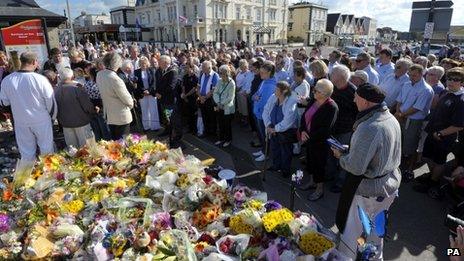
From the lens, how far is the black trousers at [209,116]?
25.3 feet

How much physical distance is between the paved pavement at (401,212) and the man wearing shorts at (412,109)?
1.88 feet

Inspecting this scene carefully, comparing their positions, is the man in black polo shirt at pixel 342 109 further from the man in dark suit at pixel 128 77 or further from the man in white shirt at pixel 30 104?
the man in dark suit at pixel 128 77

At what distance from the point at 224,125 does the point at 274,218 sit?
4.88m

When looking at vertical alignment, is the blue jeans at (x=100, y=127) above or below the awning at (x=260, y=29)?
below

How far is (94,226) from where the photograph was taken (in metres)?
2.70

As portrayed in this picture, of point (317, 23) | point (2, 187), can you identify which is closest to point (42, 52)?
point (2, 187)

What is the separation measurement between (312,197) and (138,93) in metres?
5.61

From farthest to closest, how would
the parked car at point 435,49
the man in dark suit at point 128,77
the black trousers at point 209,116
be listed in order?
the parked car at point 435,49, the black trousers at point 209,116, the man in dark suit at point 128,77

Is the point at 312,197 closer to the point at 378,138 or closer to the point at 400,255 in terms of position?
the point at 400,255

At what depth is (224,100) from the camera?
23.1ft

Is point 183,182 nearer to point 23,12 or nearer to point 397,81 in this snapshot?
point 397,81

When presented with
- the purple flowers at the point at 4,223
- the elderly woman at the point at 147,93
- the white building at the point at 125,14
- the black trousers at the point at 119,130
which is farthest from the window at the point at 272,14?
the purple flowers at the point at 4,223

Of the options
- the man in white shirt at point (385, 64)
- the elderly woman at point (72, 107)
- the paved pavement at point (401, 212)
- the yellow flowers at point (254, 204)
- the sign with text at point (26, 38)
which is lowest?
the paved pavement at point (401, 212)

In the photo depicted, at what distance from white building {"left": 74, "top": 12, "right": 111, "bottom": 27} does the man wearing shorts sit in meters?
91.1
